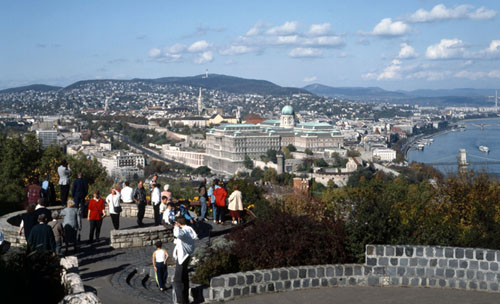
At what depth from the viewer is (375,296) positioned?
6.60 metres

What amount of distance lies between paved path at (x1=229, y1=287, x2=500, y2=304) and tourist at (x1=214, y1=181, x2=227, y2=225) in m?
4.05

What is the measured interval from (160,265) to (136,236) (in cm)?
204

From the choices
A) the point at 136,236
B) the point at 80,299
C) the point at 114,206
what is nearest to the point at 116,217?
the point at 114,206

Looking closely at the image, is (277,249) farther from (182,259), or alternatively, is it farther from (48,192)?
(48,192)

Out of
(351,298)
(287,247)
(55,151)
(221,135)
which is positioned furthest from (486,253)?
(221,135)

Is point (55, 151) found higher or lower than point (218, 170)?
higher

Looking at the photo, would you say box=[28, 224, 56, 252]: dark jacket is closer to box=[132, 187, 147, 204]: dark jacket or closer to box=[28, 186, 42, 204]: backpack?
box=[132, 187, 147, 204]: dark jacket

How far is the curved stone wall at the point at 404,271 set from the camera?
6742 millimetres

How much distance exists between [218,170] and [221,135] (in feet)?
23.6

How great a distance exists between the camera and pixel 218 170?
276 ft

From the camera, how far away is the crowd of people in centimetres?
641

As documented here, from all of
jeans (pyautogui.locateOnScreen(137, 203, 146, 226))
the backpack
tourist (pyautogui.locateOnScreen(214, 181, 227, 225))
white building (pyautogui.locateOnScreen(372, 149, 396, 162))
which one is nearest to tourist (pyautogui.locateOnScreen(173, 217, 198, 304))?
jeans (pyautogui.locateOnScreen(137, 203, 146, 226))

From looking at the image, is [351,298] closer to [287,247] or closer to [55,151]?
[287,247]

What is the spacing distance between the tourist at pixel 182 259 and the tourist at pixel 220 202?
4.09 metres
